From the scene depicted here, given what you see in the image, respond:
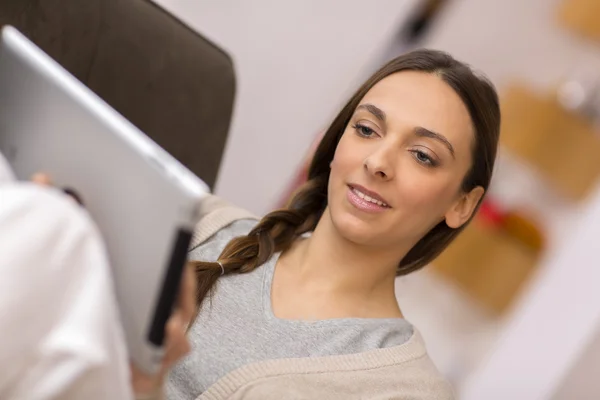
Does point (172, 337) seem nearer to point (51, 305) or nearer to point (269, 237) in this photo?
point (51, 305)

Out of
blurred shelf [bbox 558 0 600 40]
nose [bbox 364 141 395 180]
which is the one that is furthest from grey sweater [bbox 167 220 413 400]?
blurred shelf [bbox 558 0 600 40]

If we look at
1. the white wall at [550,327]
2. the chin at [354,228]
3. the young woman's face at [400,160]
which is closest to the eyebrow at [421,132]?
the young woman's face at [400,160]

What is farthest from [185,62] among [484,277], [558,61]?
[558,61]

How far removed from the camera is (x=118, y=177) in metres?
0.63

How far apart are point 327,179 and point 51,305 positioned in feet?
2.41

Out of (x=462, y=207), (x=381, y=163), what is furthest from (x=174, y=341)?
(x=462, y=207)

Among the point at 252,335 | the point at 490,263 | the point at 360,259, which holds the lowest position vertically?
the point at 490,263

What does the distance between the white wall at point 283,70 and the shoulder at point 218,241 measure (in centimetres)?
83

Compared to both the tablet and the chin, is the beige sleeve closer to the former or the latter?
the chin

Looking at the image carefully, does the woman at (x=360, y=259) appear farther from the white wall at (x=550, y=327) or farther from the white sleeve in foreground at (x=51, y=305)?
the white wall at (x=550, y=327)

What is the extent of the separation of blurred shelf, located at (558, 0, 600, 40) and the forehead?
167cm

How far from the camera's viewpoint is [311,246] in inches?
44.9

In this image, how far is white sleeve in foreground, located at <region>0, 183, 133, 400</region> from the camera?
0.52 m

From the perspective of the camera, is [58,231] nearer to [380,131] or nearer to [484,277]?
[380,131]
